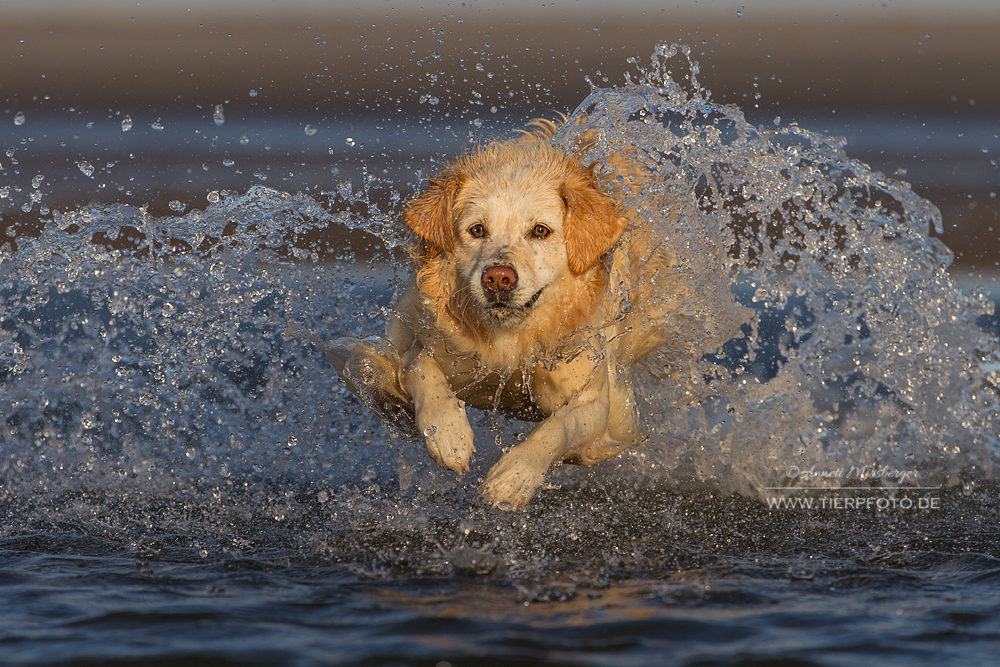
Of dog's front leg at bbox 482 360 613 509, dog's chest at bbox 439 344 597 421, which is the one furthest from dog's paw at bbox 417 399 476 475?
dog's chest at bbox 439 344 597 421

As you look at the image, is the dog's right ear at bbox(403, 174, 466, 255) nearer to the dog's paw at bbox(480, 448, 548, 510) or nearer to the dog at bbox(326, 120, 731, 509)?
the dog at bbox(326, 120, 731, 509)

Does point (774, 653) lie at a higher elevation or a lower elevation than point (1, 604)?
lower

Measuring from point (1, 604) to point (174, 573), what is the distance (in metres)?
0.56

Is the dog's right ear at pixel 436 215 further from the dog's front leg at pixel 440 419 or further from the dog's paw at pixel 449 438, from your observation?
the dog's paw at pixel 449 438

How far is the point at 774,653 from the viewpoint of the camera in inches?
110

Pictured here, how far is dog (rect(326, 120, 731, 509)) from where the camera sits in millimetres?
3746

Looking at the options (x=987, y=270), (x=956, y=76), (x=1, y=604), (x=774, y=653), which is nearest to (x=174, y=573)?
(x=1, y=604)

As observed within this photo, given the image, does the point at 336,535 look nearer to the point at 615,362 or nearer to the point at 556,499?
the point at 556,499

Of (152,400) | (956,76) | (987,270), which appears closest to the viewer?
(152,400)

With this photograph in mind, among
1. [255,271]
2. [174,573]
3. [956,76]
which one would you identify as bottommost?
[174,573]

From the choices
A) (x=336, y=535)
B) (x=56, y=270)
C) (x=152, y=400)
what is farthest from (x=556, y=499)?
(x=56, y=270)

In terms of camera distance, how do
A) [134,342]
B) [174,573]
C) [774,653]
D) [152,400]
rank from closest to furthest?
[774,653], [174,573], [152,400], [134,342]

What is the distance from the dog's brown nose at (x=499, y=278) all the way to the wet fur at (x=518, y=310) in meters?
0.04

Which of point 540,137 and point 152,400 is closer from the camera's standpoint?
point 540,137
